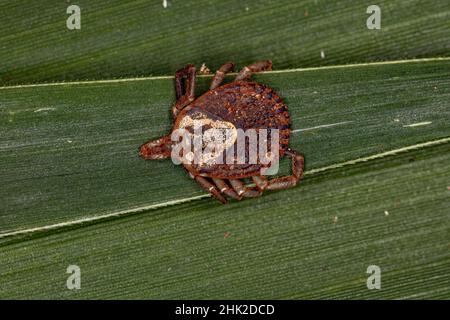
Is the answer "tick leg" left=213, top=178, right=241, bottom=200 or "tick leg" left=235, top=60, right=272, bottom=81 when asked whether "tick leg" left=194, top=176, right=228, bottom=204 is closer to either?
"tick leg" left=213, top=178, right=241, bottom=200

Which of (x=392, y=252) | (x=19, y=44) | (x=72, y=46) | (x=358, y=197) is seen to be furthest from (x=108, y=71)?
(x=392, y=252)

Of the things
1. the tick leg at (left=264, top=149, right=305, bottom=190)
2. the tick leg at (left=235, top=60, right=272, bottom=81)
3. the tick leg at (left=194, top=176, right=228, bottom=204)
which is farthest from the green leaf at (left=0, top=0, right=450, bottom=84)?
the tick leg at (left=194, top=176, right=228, bottom=204)

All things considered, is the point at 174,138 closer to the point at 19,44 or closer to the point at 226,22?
the point at 226,22

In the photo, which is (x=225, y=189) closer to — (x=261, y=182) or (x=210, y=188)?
(x=210, y=188)

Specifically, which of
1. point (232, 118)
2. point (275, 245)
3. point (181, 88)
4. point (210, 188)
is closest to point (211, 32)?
point (181, 88)

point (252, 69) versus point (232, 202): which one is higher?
point (252, 69)

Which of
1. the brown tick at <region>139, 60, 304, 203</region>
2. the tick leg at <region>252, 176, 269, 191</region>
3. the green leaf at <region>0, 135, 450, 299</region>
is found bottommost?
the green leaf at <region>0, 135, 450, 299</region>
